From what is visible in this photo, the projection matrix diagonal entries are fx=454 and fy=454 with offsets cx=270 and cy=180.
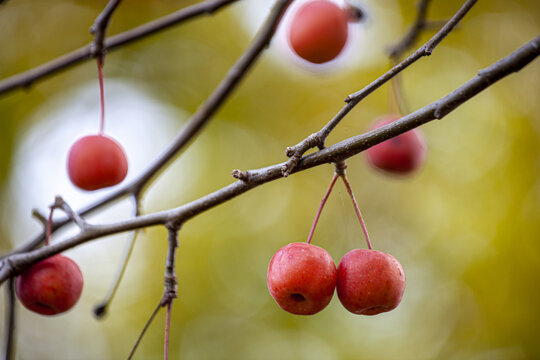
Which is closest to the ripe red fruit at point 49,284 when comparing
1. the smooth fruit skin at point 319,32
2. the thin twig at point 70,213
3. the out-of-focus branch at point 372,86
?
the thin twig at point 70,213

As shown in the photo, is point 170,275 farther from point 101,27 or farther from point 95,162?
point 101,27

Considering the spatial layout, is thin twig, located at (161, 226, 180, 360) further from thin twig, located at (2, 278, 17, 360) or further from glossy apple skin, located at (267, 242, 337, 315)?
thin twig, located at (2, 278, 17, 360)

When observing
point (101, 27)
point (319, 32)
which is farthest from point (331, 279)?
point (319, 32)

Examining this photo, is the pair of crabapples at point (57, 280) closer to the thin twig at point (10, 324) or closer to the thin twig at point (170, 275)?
the thin twig at point (10, 324)

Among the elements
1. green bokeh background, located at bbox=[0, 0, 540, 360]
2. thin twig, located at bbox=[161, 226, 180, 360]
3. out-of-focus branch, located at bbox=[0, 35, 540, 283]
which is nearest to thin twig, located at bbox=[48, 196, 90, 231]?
out-of-focus branch, located at bbox=[0, 35, 540, 283]

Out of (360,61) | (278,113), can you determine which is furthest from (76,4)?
(360,61)
